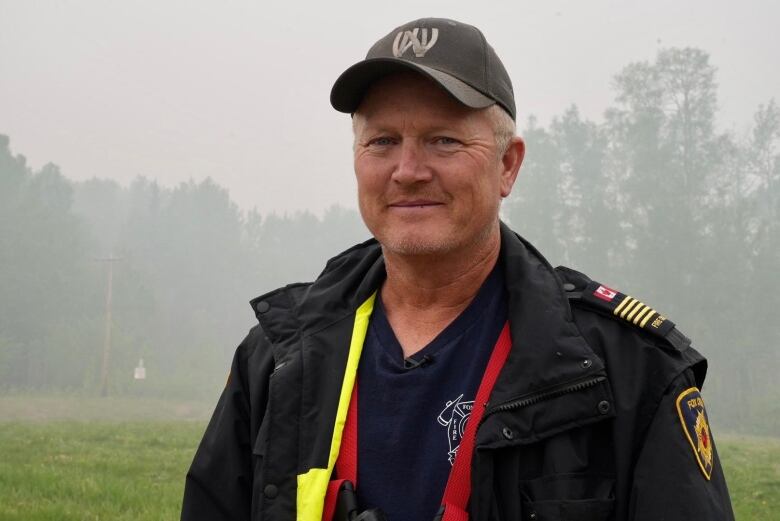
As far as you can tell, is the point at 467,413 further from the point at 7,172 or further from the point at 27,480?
the point at 7,172

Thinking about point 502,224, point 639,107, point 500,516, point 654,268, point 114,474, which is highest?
point 639,107

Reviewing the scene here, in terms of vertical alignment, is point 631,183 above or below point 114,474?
above

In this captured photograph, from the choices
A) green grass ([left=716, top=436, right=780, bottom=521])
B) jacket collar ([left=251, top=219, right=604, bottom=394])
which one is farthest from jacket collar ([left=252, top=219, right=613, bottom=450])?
green grass ([left=716, top=436, right=780, bottom=521])

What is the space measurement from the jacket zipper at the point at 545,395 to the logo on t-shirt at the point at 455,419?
0.13 metres

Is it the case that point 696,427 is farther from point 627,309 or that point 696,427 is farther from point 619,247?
point 619,247

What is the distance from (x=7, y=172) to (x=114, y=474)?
52.8 metres

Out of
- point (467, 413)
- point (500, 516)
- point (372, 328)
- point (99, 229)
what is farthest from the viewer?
point (99, 229)

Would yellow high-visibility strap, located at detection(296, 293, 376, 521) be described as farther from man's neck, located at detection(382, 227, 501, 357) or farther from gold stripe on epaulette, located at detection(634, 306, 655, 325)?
gold stripe on epaulette, located at detection(634, 306, 655, 325)

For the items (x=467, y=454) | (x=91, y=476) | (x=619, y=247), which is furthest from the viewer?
(x=619, y=247)

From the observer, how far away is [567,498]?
7.14 feet

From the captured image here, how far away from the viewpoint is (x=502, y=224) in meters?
2.79

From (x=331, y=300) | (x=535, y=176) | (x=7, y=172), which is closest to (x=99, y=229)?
(x=7, y=172)

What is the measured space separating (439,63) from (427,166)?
29 cm

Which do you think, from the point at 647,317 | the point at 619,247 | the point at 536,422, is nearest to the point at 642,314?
the point at 647,317
